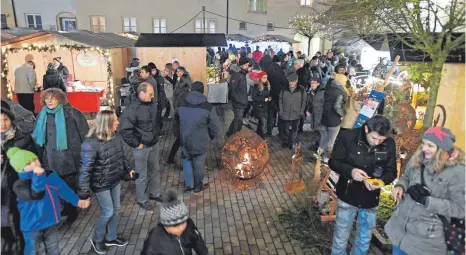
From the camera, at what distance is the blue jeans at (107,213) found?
14.1 feet

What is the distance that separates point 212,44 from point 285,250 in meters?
9.88

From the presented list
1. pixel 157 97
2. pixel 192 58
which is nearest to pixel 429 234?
pixel 157 97

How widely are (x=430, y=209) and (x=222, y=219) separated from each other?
3.10 m

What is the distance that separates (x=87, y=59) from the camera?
12344mm

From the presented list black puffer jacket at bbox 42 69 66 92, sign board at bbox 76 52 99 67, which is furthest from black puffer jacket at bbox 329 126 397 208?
sign board at bbox 76 52 99 67

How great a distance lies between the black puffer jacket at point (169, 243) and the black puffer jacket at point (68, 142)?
2628mm

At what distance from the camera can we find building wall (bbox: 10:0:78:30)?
28.5 meters

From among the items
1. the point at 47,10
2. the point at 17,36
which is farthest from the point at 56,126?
the point at 47,10

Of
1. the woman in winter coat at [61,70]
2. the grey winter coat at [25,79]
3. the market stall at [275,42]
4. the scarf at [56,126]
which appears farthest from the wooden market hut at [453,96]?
the market stall at [275,42]

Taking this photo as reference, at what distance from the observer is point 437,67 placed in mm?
4418

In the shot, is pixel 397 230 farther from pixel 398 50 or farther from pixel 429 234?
pixel 398 50

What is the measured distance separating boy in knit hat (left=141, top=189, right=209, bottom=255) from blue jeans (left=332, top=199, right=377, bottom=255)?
6.09 feet

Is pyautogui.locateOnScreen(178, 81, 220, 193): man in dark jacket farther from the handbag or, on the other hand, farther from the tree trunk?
the handbag

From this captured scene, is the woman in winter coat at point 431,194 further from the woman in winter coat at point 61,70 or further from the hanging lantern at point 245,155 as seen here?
the woman in winter coat at point 61,70
